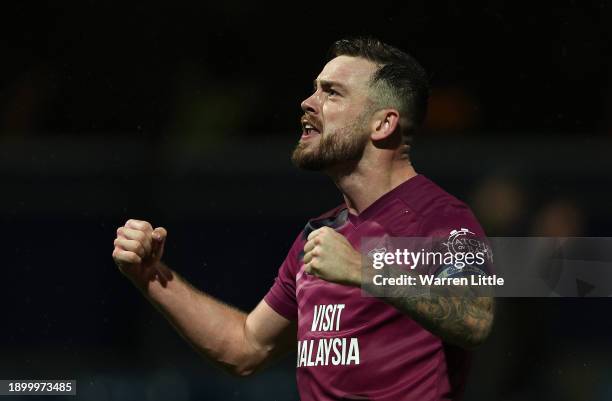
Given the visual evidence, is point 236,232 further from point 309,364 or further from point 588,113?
point 309,364

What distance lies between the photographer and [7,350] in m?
6.33

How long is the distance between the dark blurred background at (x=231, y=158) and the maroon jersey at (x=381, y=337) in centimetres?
241

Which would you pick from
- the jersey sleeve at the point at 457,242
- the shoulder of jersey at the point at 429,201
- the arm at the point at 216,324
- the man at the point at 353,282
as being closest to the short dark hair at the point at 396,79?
the man at the point at 353,282

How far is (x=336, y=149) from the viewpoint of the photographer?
12.5 ft

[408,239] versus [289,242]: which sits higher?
[289,242]

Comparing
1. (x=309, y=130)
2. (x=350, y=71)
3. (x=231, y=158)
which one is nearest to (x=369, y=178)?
(x=309, y=130)

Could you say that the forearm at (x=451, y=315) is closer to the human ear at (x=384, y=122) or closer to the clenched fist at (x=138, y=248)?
the human ear at (x=384, y=122)

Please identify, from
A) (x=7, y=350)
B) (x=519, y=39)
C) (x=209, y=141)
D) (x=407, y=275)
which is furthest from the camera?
(x=519, y=39)

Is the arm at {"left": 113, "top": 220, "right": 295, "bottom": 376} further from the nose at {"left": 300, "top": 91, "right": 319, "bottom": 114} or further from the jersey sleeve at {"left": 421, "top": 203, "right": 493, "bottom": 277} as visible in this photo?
the jersey sleeve at {"left": 421, "top": 203, "right": 493, "bottom": 277}

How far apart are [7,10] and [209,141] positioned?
1801 millimetres

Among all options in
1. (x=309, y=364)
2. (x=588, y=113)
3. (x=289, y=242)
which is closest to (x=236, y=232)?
(x=289, y=242)

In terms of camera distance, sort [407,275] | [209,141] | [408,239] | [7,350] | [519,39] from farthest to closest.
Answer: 1. [519,39]
2. [209,141]
3. [7,350]
4. [408,239]
5. [407,275]

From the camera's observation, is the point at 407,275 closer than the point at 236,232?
Yes

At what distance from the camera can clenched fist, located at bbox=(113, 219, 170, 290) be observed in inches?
146
